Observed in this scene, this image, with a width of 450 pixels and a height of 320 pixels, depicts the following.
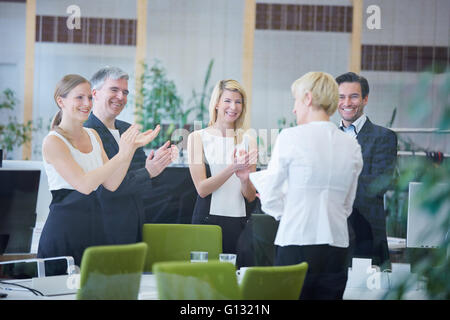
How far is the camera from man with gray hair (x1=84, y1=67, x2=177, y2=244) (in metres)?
3.80

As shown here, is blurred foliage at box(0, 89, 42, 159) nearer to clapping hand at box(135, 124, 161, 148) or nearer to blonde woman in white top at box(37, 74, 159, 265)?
blonde woman in white top at box(37, 74, 159, 265)

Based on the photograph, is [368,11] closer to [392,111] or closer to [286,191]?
[392,111]

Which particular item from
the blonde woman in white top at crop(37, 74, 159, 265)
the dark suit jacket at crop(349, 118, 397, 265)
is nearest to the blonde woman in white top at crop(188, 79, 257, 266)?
the blonde woman in white top at crop(37, 74, 159, 265)

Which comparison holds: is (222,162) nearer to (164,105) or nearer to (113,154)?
(164,105)

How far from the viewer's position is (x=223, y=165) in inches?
155

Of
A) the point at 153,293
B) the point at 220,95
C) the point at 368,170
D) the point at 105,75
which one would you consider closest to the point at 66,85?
the point at 105,75

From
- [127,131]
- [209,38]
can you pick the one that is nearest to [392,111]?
[209,38]

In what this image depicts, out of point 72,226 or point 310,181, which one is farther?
point 72,226

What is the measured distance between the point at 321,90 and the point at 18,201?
6.94 feet

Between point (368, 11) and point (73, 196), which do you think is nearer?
point (73, 196)

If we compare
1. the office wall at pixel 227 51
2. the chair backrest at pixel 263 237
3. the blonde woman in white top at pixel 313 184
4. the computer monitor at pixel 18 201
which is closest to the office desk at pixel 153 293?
the blonde woman in white top at pixel 313 184

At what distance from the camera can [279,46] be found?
425cm

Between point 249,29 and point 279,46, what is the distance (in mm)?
254

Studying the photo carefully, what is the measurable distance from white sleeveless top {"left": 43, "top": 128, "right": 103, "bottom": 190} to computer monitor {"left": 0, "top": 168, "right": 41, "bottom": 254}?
0.13 metres
